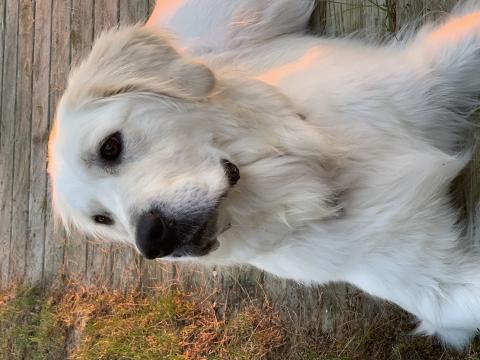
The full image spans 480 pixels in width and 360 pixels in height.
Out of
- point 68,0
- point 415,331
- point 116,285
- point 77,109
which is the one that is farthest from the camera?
point 68,0

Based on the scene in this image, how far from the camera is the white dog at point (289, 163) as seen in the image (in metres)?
2.10

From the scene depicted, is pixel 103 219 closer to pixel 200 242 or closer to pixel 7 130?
pixel 200 242

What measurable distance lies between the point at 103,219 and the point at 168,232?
52 centimetres

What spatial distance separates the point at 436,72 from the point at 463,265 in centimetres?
83

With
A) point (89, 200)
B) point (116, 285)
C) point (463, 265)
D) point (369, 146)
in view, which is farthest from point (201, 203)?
point (116, 285)

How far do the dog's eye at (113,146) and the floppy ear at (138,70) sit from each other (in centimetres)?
19

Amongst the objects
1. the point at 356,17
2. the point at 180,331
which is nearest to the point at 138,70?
the point at 356,17

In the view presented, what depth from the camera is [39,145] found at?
4.93m

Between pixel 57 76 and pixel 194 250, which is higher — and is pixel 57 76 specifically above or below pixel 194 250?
below

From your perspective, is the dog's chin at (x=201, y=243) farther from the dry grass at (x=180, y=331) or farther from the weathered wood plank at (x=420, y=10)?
the weathered wood plank at (x=420, y=10)

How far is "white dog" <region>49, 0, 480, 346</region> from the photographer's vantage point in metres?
2.10

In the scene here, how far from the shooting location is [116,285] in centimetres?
427

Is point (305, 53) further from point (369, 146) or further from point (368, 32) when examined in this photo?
point (369, 146)

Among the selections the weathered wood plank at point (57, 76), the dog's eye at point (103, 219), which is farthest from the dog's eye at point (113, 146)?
the weathered wood plank at point (57, 76)
